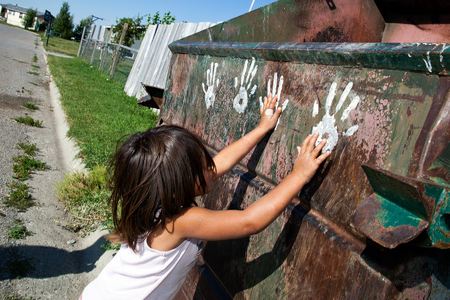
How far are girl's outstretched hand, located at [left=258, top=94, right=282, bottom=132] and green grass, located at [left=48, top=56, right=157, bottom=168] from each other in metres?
2.97

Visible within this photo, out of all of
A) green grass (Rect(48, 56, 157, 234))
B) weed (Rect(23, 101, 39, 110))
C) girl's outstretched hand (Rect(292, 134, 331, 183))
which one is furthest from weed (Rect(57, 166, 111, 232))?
weed (Rect(23, 101, 39, 110))

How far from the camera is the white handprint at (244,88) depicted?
6.63 ft

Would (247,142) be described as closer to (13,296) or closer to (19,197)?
(13,296)

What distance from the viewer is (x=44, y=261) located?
11.2 ft

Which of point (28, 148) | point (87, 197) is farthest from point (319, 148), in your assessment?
point (28, 148)

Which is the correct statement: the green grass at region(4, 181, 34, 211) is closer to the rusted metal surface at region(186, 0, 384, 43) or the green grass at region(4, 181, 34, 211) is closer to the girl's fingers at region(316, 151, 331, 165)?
the rusted metal surface at region(186, 0, 384, 43)

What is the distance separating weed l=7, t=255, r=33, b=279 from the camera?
313 cm

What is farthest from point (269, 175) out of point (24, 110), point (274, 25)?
point (24, 110)

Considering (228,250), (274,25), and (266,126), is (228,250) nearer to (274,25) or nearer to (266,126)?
(266,126)

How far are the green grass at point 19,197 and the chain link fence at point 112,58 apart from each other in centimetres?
1007

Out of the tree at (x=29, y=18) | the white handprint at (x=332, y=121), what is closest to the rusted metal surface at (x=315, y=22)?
the white handprint at (x=332, y=121)

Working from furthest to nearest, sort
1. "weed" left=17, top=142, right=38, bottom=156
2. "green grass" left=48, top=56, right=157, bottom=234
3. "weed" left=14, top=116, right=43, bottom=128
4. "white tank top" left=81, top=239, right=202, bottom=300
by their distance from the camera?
"weed" left=14, top=116, right=43, bottom=128 → "weed" left=17, top=142, right=38, bottom=156 → "green grass" left=48, top=56, right=157, bottom=234 → "white tank top" left=81, top=239, right=202, bottom=300

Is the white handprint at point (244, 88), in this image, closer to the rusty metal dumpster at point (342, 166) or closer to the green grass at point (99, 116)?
the rusty metal dumpster at point (342, 166)

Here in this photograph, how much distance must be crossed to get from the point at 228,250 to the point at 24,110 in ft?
25.6
